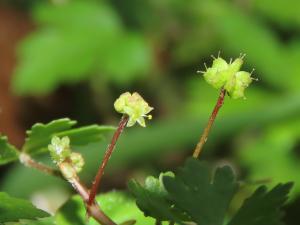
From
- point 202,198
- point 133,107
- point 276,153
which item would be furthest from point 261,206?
point 276,153

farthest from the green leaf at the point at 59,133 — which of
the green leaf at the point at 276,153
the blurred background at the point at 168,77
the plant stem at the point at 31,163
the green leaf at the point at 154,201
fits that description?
the green leaf at the point at 276,153

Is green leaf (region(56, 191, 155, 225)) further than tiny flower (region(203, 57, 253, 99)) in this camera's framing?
Yes

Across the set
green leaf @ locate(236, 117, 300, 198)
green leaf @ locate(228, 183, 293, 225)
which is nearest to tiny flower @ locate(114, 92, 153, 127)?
green leaf @ locate(228, 183, 293, 225)

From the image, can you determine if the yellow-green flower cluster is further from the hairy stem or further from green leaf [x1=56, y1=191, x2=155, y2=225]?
green leaf [x1=56, y1=191, x2=155, y2=225]

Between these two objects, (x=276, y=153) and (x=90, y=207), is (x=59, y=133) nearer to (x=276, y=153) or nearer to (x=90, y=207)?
(x=90, y=207)

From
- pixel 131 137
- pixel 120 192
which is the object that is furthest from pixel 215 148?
pixel 120 192

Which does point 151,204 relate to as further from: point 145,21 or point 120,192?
point 145,21

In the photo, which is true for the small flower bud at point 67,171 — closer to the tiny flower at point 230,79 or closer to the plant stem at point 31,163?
the plant stem at point 31,163
